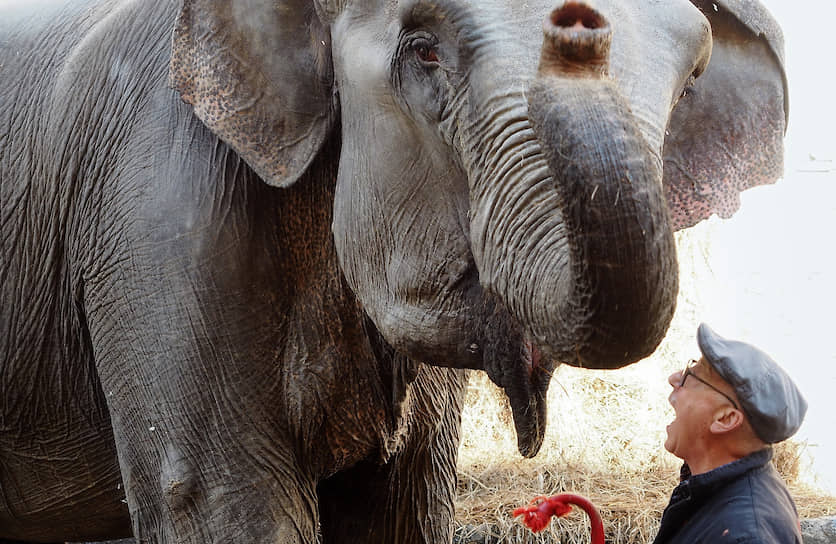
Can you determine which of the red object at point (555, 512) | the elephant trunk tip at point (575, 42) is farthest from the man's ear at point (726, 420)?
the elephant trunk tip at point (575, 42)

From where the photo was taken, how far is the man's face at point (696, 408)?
2.63m

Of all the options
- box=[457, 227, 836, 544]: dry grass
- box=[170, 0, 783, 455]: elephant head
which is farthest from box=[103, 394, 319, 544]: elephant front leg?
box=[457, 227, 836, 544]: dry grass

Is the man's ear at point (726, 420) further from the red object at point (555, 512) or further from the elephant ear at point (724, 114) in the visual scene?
the elephant ear at point (724, 114)

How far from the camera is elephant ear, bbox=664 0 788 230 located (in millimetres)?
2791

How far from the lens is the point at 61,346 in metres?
3.20

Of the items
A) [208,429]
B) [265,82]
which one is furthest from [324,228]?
[208,429]

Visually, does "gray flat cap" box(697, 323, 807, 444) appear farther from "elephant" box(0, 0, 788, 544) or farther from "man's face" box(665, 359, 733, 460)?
"elephant" box(0, 0, 788, 544)

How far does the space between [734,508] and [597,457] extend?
176 inches

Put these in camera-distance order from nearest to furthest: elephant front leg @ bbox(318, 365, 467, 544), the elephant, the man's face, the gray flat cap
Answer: the elephant
the gray flat cap
the man's face
elephant front leg @ bbox(318, 365, 467, 544)

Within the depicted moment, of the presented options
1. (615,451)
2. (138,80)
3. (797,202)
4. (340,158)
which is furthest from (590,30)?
(797,202)

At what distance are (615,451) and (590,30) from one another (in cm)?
543

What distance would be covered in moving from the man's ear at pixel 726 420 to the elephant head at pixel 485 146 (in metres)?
0.40

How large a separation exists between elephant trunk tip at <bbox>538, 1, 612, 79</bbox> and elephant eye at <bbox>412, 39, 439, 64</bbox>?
1.54 feet

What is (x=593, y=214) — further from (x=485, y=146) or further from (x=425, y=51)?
(x=425, y=51)
